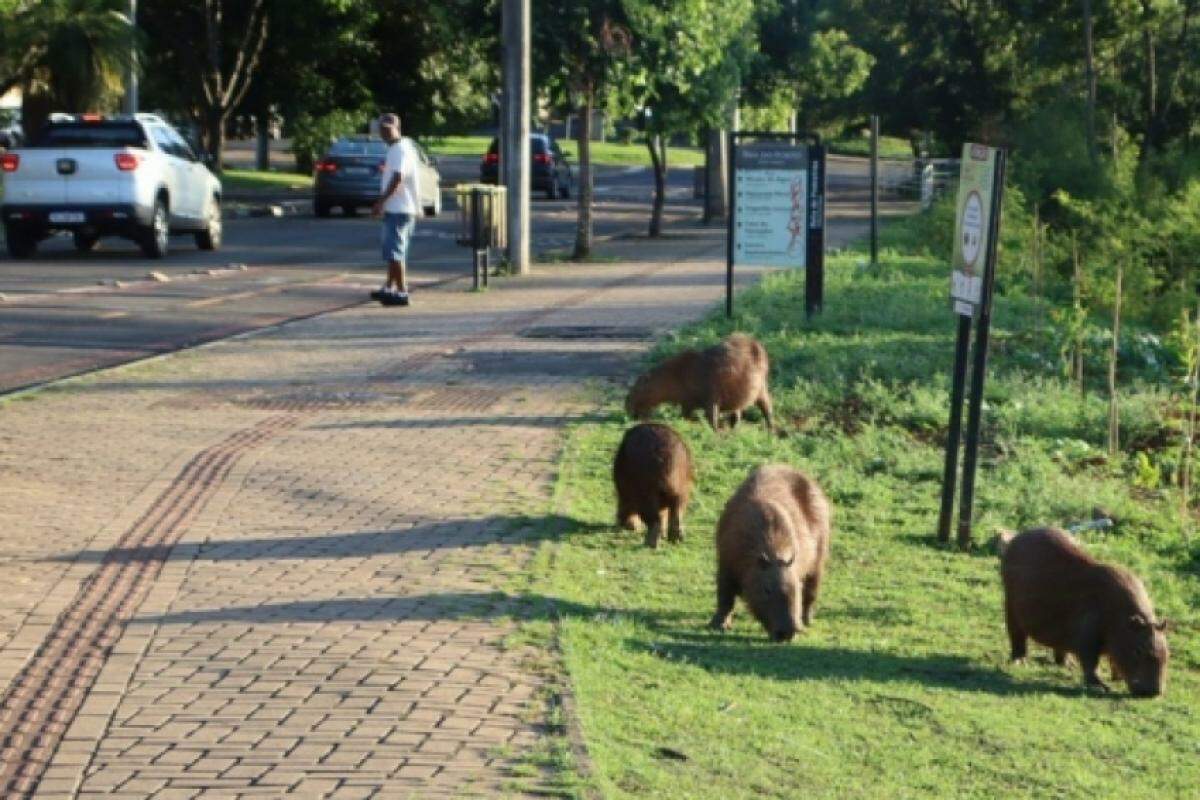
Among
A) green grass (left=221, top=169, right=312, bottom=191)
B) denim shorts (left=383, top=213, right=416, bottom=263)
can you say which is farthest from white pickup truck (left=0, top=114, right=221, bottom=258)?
green grass (left=221, top=169, right=312, bottom=191)

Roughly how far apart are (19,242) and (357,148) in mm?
15291

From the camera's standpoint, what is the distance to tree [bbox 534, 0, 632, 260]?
93.4 feet

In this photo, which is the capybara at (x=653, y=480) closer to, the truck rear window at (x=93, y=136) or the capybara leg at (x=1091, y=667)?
the capybara leg at (x=1091, y=667)

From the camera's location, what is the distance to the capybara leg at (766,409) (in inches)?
521

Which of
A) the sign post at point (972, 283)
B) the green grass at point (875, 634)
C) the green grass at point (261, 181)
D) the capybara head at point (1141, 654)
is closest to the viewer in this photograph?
the green grass at point (875, 634)

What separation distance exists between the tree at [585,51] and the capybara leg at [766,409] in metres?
15.7

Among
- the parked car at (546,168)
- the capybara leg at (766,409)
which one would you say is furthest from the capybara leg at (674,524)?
the parked car at (546,168)

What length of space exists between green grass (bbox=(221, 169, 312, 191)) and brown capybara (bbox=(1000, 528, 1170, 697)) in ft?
145

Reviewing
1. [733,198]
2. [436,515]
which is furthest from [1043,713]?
[733,198]

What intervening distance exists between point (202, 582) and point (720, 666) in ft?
7.51

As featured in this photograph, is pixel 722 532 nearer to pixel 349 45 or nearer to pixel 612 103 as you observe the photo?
pixel 612 103

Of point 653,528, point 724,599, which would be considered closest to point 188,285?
point 653,528

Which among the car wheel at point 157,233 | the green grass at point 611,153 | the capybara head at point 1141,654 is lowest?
the green grass at point 611,153

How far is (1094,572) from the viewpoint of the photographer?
320 inches
